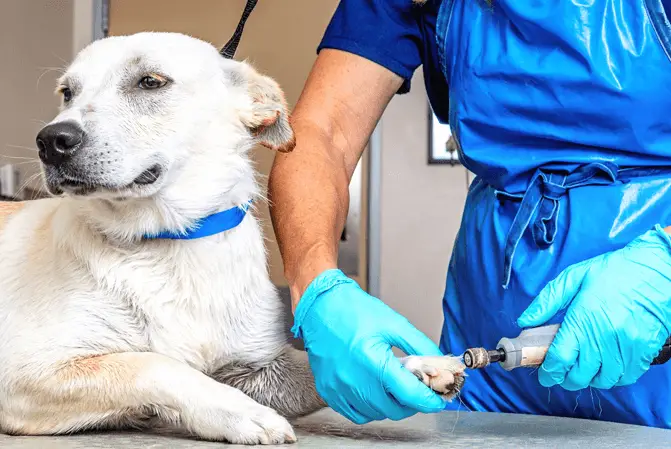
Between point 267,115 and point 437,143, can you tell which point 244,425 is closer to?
point 267,115

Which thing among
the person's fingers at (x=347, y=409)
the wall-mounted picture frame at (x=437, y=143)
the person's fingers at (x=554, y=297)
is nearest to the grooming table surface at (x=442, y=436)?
the person's fingers at (x=347, y=409)

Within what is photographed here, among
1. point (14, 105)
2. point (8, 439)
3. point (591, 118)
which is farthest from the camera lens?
point (14, 105)

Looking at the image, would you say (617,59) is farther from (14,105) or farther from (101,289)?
(14,105)

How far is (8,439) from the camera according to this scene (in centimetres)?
95

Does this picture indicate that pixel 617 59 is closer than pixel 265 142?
Yes

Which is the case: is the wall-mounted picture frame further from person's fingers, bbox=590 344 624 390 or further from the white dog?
person's fingers, bbox=590 344 624 390

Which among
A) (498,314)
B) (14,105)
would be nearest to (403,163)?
(14,105)

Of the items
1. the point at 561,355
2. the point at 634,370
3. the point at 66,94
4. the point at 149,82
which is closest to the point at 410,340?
the point at 561,355

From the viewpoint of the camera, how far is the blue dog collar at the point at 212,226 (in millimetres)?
1154

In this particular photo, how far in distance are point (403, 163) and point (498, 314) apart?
288 cm

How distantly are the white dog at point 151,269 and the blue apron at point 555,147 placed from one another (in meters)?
0.32

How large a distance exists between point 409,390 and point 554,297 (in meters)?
0.24

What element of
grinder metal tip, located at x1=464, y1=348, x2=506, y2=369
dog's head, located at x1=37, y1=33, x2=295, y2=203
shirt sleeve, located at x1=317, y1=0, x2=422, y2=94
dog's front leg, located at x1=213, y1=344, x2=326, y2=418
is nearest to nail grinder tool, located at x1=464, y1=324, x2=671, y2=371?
grinder metal tip, located at x1=464, y1=348, x2=506, y2=369

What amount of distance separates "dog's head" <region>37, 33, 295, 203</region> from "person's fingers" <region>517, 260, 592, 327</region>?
47 cm
